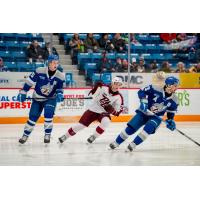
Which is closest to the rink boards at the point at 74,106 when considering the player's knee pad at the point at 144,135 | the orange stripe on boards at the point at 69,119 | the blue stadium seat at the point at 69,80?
the orange stripe on boards at the point at 69,119

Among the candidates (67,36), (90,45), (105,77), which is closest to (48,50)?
(67,36)

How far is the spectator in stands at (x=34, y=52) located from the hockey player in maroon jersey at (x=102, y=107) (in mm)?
1167

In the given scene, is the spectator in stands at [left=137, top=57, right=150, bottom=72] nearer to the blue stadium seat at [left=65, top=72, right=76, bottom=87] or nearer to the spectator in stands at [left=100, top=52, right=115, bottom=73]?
the spectator in stands at [left=100, top=52, right=115, bottom=73]

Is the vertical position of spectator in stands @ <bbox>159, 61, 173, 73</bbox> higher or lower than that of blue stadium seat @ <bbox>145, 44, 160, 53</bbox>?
lower

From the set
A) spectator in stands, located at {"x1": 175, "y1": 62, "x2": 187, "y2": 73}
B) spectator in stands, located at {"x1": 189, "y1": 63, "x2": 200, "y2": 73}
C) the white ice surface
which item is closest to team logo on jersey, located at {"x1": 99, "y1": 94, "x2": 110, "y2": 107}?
the white ice surface

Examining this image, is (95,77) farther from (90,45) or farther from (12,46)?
(12,46)

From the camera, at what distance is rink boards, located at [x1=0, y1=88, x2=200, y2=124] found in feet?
21.1

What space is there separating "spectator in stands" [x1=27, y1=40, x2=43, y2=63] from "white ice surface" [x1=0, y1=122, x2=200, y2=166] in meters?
0.78

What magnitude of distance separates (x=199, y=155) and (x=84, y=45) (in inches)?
94.2

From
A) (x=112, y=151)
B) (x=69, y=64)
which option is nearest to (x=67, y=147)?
(x=112, y=151)

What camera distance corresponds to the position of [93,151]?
4531 millimetres

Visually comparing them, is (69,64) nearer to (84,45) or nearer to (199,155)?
(84,45)

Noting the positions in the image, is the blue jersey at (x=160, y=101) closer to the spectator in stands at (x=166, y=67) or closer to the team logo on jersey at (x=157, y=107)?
the team logo on jersey at (x=157, y=107)

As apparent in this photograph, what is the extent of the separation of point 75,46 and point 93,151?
198cm
